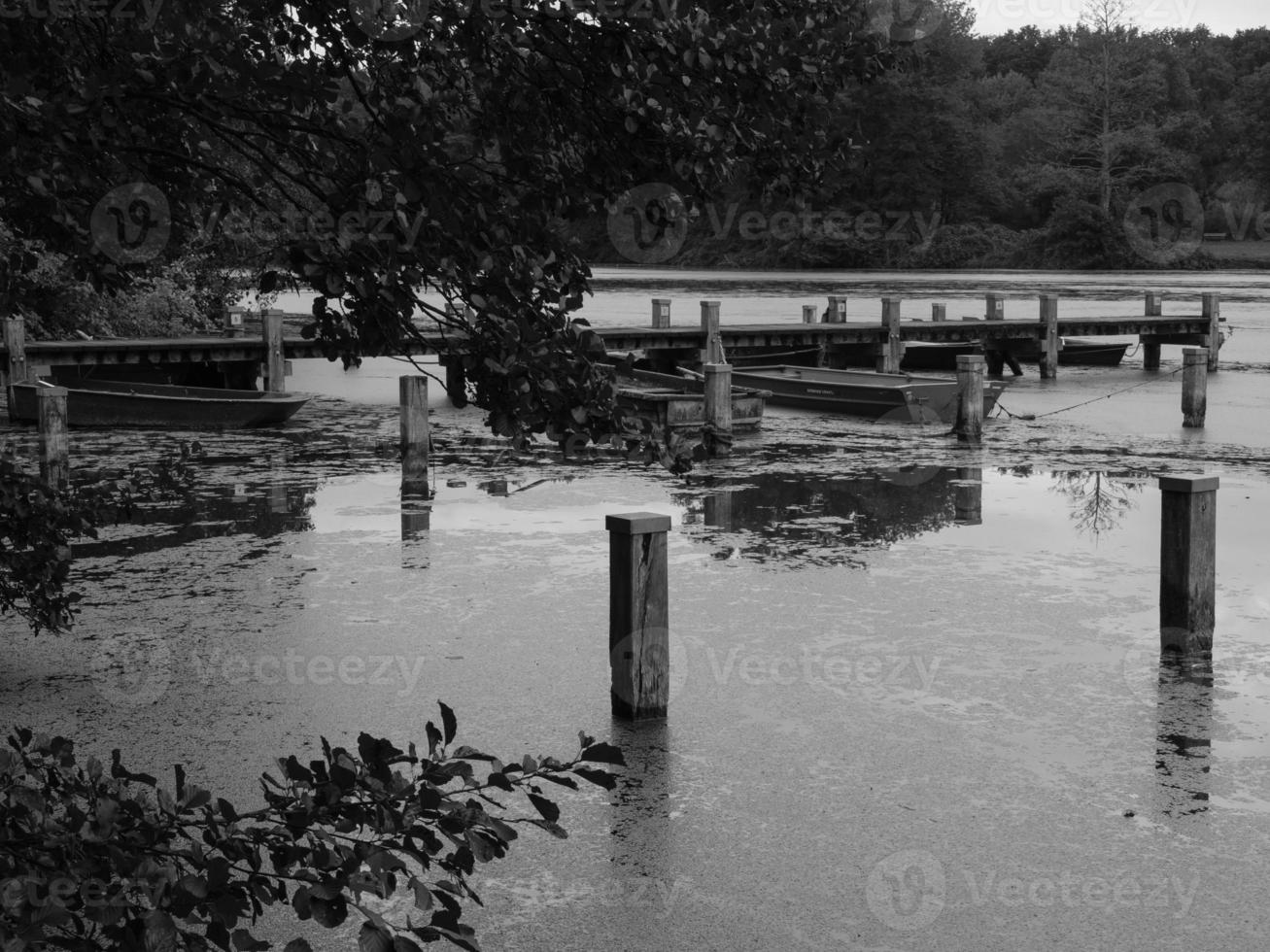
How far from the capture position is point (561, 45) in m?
4.79

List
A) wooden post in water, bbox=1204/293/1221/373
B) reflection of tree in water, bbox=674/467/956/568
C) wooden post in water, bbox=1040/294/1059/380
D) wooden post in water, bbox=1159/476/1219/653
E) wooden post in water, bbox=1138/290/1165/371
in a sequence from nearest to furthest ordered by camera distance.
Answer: wooden post in water, bbox=1159/476/1219/653 → reflection of tree in water, bbox=674/467/956/568 → wooden post in water, bbox=1040/294/1059/380 → wooden post in water, bbox=1204/293/1221/373 → wooden post in water, bbox=1138/290/1165/371

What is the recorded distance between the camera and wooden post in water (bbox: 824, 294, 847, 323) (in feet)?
103

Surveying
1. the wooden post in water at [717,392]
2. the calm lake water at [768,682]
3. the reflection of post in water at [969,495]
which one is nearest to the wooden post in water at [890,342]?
the wooden post in water at [717,392]

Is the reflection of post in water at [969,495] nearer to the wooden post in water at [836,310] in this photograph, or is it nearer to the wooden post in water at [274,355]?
the wooden post in water at [274,355]

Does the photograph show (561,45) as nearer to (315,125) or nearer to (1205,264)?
(315,125)

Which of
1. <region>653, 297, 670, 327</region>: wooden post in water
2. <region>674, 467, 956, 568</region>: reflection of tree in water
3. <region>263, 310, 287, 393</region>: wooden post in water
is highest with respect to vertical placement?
<region>653, 297, 670, 327</region>: wooden post in water

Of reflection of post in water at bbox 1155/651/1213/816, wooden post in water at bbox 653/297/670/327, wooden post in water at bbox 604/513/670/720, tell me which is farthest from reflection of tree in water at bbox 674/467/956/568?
wooden post in water at bbox 653/297/670/327

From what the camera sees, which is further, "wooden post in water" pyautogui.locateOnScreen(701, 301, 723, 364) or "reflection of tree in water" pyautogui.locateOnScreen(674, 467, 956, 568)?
"wooden post in water" pyautogui.locateOnScreen(701, 301, 723, 364)

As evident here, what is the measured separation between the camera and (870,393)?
23.0m

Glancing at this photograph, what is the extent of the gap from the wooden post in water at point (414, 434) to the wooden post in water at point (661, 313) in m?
13.9

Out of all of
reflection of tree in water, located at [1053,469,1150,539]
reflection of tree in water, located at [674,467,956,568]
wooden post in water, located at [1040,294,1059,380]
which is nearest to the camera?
reflection of tree in water, located at [674,467,956,568]

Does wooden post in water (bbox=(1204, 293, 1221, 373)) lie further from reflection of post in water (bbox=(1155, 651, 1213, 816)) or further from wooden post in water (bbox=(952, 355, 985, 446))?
reflection of post in water (bbox=(1155, 651, 1213, 816))

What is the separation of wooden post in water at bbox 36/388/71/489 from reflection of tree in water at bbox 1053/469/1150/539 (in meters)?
9.87

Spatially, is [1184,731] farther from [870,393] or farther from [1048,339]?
[1048,339]
